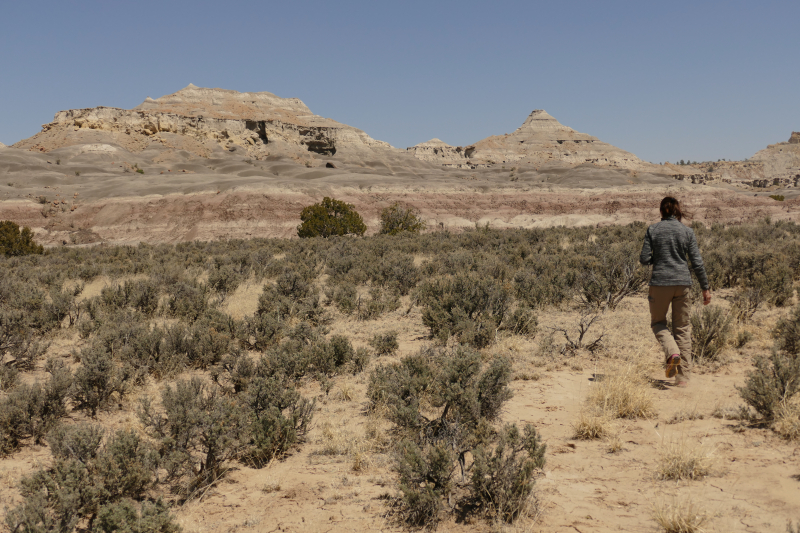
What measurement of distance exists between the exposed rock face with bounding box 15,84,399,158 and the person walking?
3808 inches

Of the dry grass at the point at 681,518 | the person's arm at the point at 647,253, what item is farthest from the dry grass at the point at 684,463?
the person's arm at the point at 647,253

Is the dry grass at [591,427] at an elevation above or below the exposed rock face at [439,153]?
below

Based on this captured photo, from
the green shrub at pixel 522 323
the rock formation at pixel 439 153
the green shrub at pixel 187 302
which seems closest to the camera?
the green shrub at pixel 522 323

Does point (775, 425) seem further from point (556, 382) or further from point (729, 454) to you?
point (556, 382)

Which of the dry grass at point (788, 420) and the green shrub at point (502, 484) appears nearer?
the green shrub at point (502, 484)

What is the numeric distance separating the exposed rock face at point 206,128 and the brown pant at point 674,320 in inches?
3816

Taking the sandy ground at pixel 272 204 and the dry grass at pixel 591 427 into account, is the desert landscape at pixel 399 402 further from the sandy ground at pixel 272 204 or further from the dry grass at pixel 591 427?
the sandy ground at pixel 272 204

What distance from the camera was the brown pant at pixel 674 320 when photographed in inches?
216

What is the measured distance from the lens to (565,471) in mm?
3727

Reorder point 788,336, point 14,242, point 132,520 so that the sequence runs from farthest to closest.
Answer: point 14,242 < point 788,336 < point 132,520

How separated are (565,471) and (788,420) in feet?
6.66

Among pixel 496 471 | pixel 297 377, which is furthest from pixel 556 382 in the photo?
pixel 297 377

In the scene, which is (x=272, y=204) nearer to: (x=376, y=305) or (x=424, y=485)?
(x=376, y=305)

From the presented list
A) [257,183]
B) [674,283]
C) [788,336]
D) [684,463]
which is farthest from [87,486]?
[257,183]
